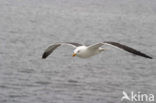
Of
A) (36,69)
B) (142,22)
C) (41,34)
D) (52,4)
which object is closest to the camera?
(36,69)

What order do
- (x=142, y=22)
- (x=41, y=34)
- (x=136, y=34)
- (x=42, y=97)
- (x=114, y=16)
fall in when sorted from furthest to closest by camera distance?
(x=114, y=16) < (x=142, y=22) < (x=136, y=34) < (x=41, y=34) < (x=42, y=97)

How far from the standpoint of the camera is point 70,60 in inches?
1245

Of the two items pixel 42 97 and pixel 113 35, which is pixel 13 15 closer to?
pixel 113 35

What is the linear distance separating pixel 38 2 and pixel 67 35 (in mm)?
27632

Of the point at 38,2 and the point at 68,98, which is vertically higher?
the point at 38,2

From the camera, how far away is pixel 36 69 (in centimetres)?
2858

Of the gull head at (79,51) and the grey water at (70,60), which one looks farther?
the grey water at (70,60)

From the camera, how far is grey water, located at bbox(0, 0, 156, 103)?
2439 cm

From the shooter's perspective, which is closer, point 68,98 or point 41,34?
point 68,98

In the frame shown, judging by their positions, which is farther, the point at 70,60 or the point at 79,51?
the point at 70,60

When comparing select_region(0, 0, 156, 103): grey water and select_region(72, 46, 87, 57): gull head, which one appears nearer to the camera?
select_region(72, 46, 87, 57): gull head

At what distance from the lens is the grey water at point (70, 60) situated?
960 inches

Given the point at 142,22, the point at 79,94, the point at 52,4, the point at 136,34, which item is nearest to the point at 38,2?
the point at 52,4

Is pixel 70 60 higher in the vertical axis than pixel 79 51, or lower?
lower
